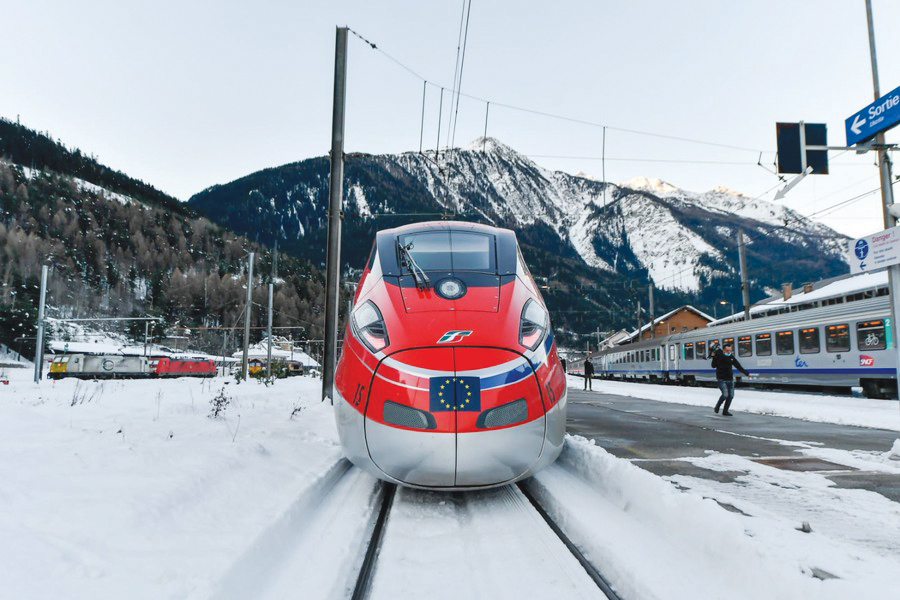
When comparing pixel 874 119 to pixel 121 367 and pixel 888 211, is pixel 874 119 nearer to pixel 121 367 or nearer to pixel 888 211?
pixel 888 211

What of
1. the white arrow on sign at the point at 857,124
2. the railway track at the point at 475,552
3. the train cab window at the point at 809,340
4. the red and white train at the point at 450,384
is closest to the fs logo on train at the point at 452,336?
the red and white train at the point at 450,384

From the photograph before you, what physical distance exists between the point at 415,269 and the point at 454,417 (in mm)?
1631

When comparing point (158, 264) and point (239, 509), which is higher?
point (158, 264)

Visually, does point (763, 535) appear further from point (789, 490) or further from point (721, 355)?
point (721, 355)

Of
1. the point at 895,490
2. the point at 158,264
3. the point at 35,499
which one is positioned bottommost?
the point at 895,490

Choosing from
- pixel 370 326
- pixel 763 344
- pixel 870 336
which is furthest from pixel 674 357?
pixel 370 326

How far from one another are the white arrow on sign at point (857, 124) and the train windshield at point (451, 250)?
745cm

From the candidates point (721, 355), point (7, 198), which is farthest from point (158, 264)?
point (721, 355)

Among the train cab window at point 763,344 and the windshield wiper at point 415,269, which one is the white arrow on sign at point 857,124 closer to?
the windshield wiper at point 415,269

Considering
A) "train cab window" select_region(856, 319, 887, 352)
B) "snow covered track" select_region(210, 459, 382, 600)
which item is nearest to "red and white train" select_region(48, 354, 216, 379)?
"train cab window" select_region(856, 319, 887, 352)

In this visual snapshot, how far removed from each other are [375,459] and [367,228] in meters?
169

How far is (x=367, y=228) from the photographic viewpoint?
16962 centimetres

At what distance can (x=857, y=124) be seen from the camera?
29.1 ft

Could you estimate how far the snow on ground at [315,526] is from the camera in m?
2.47
